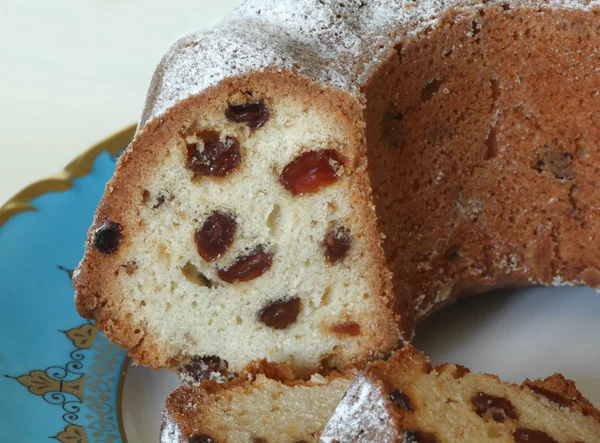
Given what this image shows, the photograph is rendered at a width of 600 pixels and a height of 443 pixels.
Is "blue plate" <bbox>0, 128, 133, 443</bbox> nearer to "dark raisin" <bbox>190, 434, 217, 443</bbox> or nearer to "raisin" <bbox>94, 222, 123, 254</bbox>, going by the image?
"dark raisin" <bbox>190, 434, 217, 443</bbox>

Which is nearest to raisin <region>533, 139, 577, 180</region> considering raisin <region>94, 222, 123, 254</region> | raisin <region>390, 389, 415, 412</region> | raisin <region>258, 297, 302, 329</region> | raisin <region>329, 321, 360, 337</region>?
raisin <region>329, 321, 360, 337</region>

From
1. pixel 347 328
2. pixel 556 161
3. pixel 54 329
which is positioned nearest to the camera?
pixel 347 328

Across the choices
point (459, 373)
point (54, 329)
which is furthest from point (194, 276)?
point (459, 373)

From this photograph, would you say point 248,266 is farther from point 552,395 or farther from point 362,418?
point 552,395

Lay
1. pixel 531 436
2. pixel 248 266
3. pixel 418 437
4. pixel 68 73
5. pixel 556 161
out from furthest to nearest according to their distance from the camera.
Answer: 1. pixel 68 73
2. pixel 556 161
3. pixel 248 266
4. pixel 531 436
5. pixel 418 437

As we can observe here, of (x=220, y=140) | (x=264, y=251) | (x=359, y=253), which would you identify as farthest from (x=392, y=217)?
(x=220, y=140)

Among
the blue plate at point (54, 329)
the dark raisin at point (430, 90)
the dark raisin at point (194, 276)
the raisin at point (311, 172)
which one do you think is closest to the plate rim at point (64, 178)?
the blue plate at point (54, 329)

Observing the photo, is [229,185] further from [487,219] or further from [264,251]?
[487,219]
